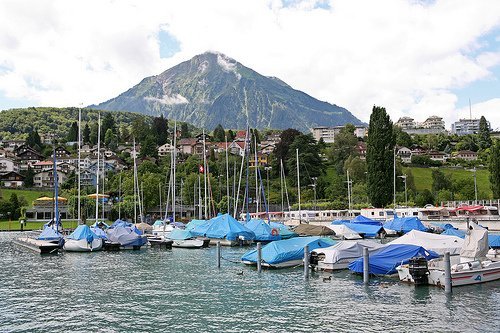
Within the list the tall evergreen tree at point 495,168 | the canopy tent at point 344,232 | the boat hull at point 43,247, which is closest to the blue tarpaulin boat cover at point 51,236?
the boat hull at point 43,247

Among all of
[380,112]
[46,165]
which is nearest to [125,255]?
[380,112]

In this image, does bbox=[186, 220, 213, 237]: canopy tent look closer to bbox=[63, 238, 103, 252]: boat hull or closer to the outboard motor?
bbox=[63, 238, 103, 252]: boat hull

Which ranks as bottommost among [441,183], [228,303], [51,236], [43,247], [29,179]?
[228,303]

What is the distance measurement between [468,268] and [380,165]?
2814 inches

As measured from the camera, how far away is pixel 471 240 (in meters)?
30.1

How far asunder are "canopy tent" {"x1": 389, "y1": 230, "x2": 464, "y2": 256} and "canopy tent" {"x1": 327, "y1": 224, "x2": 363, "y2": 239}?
92.2 ft

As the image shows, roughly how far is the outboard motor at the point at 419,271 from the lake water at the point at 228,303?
27.3 inches

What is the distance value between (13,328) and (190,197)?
101 m

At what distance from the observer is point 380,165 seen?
97.6 metres

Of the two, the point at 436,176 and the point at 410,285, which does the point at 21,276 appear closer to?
the point at 410,285

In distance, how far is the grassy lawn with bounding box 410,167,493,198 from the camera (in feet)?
420

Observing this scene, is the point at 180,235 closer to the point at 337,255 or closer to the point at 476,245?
the point at 337,255

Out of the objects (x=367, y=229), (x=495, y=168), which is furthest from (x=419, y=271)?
(x=495, y=168)

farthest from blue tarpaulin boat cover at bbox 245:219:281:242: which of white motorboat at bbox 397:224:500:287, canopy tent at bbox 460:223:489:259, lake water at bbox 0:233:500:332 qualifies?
canopy tent at bbox 460:223:489:259
